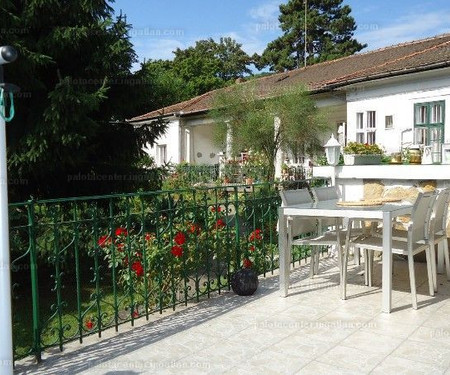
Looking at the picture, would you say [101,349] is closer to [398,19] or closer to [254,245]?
[254,245]

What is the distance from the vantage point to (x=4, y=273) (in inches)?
93.5

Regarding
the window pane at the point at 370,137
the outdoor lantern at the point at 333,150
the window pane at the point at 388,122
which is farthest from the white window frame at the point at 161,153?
the outdoor lantern at the point at 333,150

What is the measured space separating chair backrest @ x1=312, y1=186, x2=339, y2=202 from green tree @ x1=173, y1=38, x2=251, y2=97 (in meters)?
30.1

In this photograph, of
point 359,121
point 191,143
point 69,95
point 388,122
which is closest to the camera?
point 69,95

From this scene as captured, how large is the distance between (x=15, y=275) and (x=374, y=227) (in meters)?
4.72

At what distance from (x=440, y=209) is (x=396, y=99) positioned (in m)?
7.97

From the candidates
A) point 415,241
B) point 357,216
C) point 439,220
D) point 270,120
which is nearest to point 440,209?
point 439,220

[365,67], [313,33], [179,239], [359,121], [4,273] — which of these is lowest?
[179,239]

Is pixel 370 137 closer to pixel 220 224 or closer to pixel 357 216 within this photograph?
pixel 220 224

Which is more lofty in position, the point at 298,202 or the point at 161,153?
the point at 161,153

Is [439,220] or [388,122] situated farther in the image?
[388,122]

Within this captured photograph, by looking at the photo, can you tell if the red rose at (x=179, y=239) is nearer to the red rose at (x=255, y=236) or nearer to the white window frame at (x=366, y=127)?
the red rose at (x=255, y=236)

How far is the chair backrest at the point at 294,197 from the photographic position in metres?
4.56

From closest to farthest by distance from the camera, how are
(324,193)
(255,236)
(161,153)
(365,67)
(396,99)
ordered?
(255,236) < (324,193) < (396,99) < (365,67) < (161,153)
